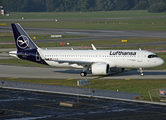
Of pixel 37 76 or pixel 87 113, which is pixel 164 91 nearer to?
pixel 87 113

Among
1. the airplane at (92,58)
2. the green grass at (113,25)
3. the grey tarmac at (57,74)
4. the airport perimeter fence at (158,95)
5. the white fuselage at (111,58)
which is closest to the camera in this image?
the airport perimeter fence at (158,95)

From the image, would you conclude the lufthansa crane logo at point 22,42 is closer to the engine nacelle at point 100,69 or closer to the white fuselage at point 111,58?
the white fuselage at point 111,58

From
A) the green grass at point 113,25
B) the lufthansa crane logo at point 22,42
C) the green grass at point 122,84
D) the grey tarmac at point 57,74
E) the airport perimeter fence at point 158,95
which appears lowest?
the airport perimeter fence at point 158,95

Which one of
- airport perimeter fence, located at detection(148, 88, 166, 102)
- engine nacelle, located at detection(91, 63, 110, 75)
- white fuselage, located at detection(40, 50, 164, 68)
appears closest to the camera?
airport perimeter fence, located at detection(148, 88, 166, 102)

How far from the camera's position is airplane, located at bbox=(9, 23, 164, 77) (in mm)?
52812

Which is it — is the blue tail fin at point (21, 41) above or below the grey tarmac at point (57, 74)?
above

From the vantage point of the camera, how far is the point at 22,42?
57.1 metres

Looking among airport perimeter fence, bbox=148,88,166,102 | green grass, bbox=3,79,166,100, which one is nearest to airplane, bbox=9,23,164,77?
green grass, bbox=3,79,166,100

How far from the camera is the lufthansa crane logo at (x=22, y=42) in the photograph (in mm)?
57000

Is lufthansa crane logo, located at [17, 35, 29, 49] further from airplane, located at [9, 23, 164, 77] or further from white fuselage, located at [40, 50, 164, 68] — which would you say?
white fuselage, located at [40, 50, 164, 68]

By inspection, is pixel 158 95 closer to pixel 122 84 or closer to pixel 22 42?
pixel 122 84

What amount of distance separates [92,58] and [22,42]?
1299 centimetres


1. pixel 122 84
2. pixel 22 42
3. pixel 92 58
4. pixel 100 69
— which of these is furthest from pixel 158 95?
pixel 22 42

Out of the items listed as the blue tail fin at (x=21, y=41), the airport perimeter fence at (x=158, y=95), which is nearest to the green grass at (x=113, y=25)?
the blue tail fin at (x=21, y=41)
